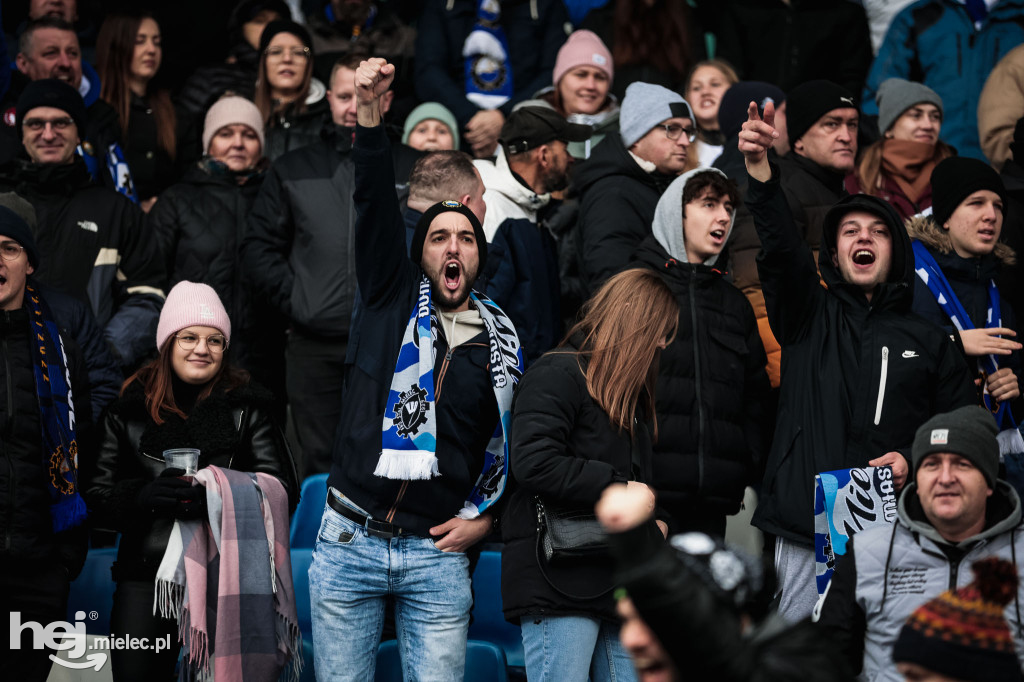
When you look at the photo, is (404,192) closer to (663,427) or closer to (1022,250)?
(663,427)

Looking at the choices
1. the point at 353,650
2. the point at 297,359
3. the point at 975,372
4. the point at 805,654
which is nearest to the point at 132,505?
the point at 353,650

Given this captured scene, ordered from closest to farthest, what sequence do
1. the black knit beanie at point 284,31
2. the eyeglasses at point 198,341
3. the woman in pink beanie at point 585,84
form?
1. the eyeglasses at point 198,341
2. the woman in pink beanie at point 585,84
3. the black knit beanie at point 284,31

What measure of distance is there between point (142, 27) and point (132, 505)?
4365 millimetres

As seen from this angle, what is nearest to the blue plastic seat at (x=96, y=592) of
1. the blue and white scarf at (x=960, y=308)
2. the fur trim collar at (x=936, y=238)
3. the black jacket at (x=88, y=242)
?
the black jacket at (x=88, y=242)

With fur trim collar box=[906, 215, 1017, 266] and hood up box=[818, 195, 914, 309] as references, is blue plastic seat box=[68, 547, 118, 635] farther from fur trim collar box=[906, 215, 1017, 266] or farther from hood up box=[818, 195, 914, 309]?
fur trim collar box=[906, 215, 1017, 266]

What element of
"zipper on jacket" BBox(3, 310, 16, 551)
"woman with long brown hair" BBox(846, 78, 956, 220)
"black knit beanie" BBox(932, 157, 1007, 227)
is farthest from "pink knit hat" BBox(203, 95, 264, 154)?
"black knit beanie" BBox(932, 157, 1007, 227)

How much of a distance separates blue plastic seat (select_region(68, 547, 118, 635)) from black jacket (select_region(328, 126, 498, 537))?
67.1 inches

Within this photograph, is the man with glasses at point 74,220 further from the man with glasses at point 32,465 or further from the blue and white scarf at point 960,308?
the blue and white scarf at point 960,308

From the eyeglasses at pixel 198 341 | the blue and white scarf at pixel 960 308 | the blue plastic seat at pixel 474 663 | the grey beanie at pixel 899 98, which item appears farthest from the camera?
the grey beanie at pixel 899 98

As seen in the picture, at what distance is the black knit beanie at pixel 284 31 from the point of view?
758cm

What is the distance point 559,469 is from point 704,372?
3.76 ft

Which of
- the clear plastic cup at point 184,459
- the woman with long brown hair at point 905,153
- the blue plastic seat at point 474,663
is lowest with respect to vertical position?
the blue plastic seat at point 474,663

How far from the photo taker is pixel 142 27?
8039 mm

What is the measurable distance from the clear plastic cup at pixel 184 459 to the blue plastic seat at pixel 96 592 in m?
0.97
